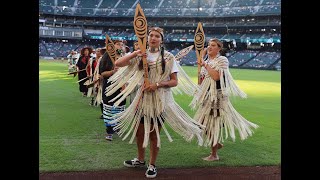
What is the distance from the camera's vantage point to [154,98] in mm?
4574

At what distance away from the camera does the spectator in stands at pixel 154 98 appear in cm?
450

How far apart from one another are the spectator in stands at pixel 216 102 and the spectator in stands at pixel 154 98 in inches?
26.7

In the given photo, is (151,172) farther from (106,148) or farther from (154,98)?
(106,148)

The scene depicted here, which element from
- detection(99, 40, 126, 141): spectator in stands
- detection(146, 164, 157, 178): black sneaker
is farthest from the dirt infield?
detection(99, 40, 126, 141): spectator in stands

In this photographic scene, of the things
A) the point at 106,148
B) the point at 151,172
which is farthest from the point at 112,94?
the point at 151,172

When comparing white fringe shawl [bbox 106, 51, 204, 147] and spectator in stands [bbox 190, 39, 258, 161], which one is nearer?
white fringe shawl [bbox 106, 51, 204, 147]

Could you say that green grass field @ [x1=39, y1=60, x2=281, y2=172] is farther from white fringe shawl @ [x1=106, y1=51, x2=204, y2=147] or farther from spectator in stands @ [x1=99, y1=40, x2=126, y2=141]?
white fringe shawl @ [x1=106, y1=51, x2=204, y2=147]

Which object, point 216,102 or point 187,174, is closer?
point 187,174

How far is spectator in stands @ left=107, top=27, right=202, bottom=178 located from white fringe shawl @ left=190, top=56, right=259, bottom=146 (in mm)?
675

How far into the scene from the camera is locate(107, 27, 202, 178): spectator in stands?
4504mm

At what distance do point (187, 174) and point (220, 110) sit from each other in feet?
3.88

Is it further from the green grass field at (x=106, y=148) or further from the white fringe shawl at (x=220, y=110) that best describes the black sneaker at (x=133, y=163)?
the white fringe shawl at (x=220, y=110)

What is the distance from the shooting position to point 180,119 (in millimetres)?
4648
